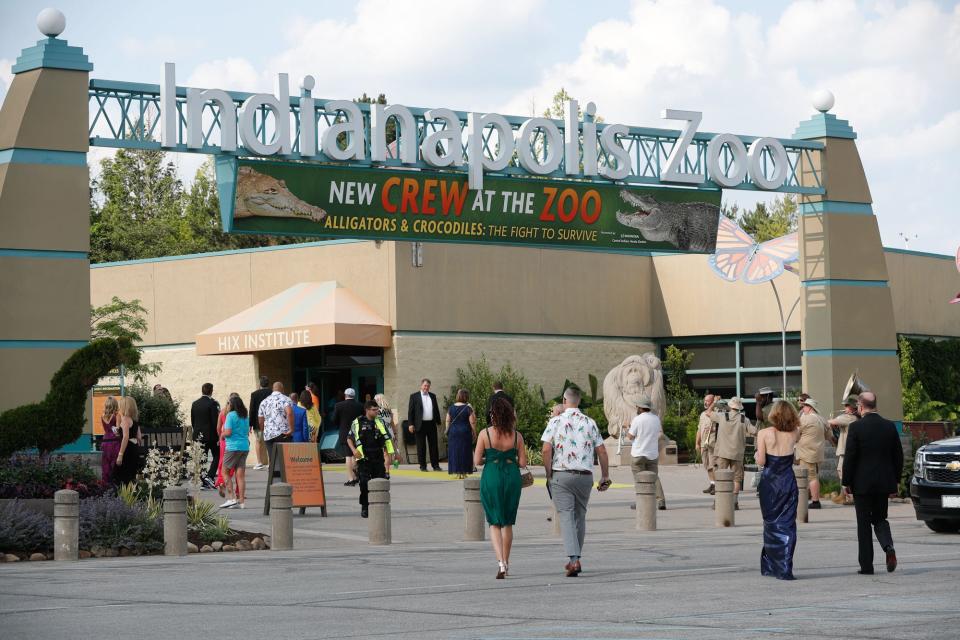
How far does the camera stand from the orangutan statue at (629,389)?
34.9 metres

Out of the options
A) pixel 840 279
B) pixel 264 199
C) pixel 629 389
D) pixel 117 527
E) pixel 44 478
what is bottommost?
pixel 117 527

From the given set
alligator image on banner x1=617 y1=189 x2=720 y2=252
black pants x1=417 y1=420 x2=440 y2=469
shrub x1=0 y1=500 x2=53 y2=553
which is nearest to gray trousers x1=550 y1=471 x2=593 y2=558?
shrub x1=0 y1=500 x2=53 y2=553

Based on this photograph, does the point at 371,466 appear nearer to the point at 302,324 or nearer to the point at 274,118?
the point at 274,118

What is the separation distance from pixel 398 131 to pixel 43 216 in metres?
6.21

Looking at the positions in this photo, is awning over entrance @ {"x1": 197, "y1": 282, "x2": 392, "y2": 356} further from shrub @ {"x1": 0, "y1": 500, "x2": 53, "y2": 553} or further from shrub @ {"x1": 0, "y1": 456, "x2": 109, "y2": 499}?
shrub @ {"x1": 0, "y1": 500, "x2": 53, "y2": 553}

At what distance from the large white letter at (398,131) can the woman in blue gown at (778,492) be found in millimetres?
11107

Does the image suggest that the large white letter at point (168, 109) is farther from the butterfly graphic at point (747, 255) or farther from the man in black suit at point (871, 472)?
the butterfly graphic at point (747, 255)

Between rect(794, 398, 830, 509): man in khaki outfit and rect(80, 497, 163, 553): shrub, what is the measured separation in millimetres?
10244

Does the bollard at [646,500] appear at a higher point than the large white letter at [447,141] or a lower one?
lower

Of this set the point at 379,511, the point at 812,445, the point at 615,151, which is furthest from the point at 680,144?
the point at 379,511

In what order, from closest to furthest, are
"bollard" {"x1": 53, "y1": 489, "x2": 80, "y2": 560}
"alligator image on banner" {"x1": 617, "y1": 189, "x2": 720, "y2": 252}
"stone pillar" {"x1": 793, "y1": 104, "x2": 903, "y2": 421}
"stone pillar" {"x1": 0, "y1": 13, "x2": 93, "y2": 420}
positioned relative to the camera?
"bollard" {"x1": 53, "y1": 489, "x2": 80, "y2": 560}, "stone pillar" {"x1": 0, "y1": 13, "x2": 93, "y2": 420}, "alligator image on banner" {"x1": 617, "y1": 189, "x2": 720, "y2": 252}, "stone pillar" {"x1": 793, "y1": 104, "x2": 903, "y2": 421}

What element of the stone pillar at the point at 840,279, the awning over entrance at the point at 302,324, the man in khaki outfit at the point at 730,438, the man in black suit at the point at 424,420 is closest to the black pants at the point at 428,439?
the man in black suit at the point at 424,420

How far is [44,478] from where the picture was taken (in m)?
19.0

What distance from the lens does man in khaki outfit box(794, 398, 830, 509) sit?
23469 millimetres
